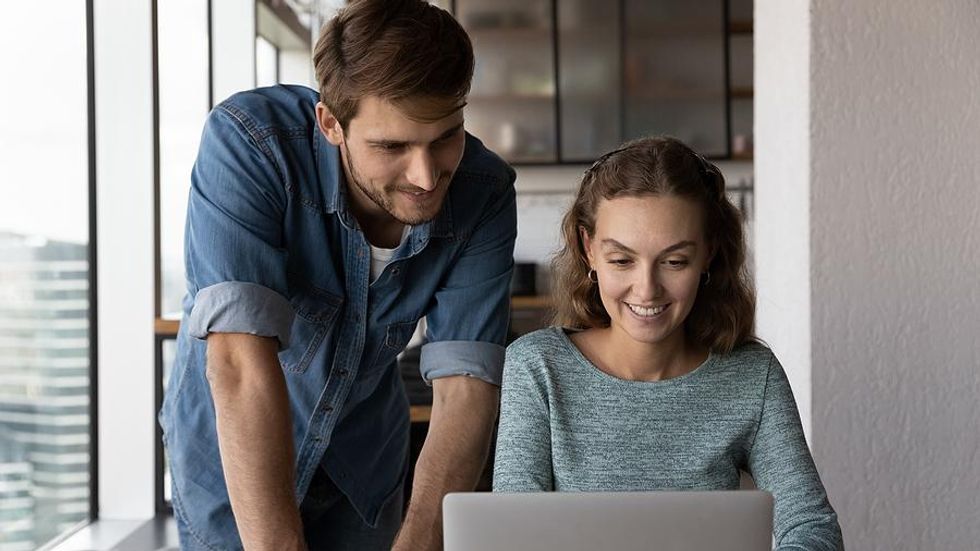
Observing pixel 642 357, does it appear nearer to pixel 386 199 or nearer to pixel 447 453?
pixel 447 453

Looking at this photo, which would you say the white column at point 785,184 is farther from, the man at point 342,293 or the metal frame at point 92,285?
the metal frame at point 92,285

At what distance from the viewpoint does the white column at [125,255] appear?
347 cm

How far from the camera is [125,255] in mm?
3578

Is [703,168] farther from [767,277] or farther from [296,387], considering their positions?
[767,277]

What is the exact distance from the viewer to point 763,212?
2654mm

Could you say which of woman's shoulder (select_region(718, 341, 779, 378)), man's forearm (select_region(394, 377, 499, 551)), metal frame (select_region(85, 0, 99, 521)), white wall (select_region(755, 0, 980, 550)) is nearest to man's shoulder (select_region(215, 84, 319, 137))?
man's forearm (select_region(394, 377, 499, 551))

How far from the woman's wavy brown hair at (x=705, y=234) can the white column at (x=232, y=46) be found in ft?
10.5

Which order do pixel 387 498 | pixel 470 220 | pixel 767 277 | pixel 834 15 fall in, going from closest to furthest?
pixel 470 220 → pixel 387 498 → pixel 834 15 → pixel 767 277

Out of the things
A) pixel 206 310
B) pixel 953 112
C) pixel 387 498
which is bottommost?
pixel 387 498

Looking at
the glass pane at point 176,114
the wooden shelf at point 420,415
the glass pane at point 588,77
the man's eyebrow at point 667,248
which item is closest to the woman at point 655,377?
the man's eyebrow at point 667,248

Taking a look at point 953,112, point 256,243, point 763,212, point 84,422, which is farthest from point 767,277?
point 84,422

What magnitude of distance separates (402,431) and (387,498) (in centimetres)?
13

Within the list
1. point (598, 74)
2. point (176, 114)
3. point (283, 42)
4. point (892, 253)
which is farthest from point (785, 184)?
point (283, 42)

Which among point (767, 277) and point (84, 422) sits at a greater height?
point (767, 277)
